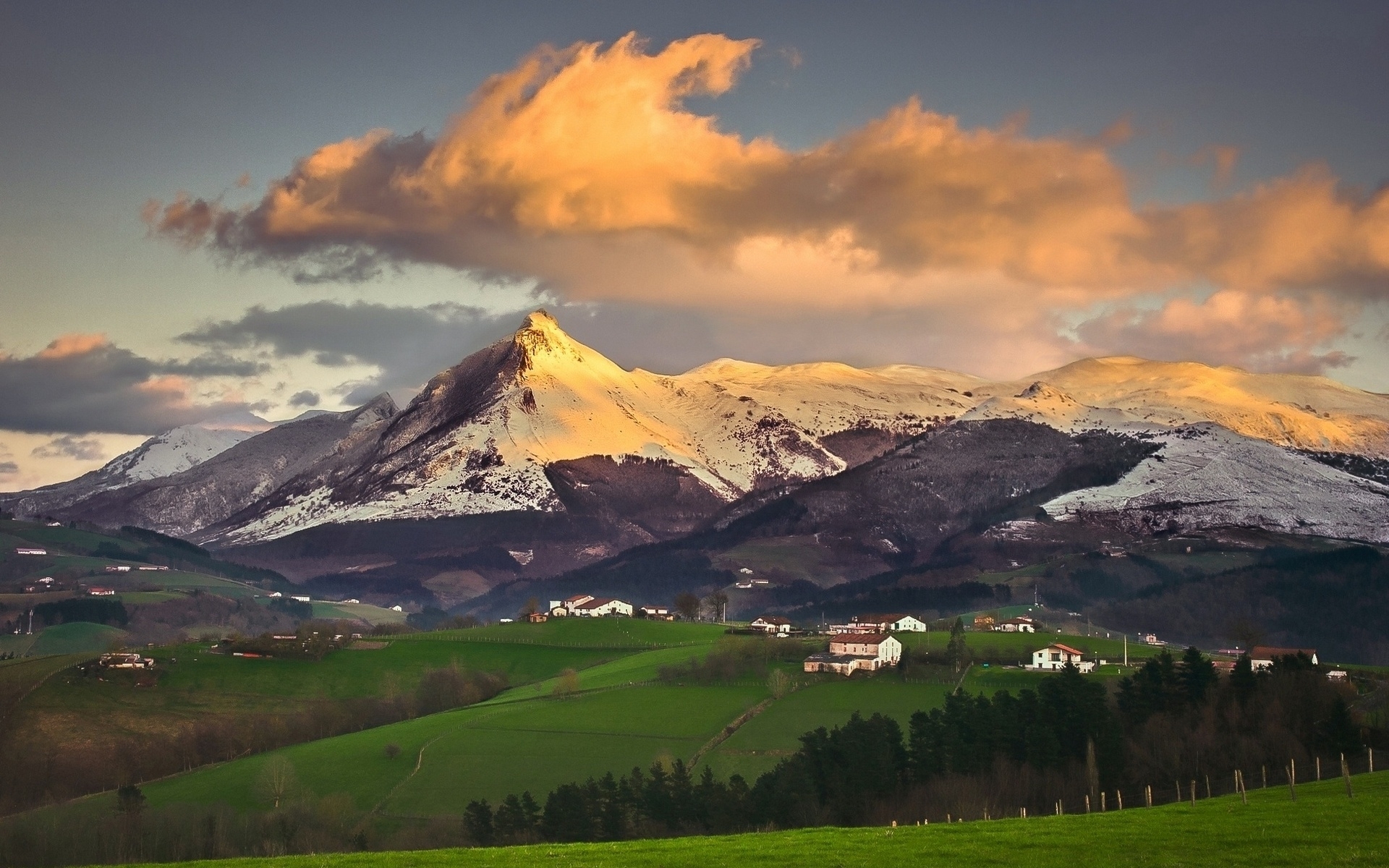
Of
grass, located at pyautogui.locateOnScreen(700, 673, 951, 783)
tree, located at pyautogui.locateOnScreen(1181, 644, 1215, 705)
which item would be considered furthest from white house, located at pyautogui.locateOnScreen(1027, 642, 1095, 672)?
tree, located at pyautogui.locateOnScreen(1181, 644, 1215, 705)

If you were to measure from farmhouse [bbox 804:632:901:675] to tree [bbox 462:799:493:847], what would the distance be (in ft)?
177

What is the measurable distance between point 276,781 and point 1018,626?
96390mm

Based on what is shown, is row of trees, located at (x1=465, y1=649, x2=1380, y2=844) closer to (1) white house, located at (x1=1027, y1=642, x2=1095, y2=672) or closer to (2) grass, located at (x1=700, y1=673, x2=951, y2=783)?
(2) grass, located at (x1=700, y1=673, x2=951, y2=783)

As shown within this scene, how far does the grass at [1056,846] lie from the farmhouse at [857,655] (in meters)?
96.0

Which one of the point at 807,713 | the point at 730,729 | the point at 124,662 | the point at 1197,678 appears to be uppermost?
the point at 124,662

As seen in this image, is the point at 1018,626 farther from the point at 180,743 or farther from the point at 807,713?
the point at 180,743

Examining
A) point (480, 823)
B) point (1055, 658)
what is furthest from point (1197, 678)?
point (480, 823)

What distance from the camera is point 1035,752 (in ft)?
287

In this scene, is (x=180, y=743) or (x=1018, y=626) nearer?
(x=180, y=743)

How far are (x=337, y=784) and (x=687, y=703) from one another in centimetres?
3380

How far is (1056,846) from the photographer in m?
39.6

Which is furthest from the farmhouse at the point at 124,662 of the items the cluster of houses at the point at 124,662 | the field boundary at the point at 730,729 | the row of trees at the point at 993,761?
the row of trees at the point at 993,761

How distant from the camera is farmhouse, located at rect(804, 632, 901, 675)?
14375 centimetres

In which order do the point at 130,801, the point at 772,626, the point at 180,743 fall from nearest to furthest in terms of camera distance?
the point at 130,801, the point at 180,743, the point at 772,626
